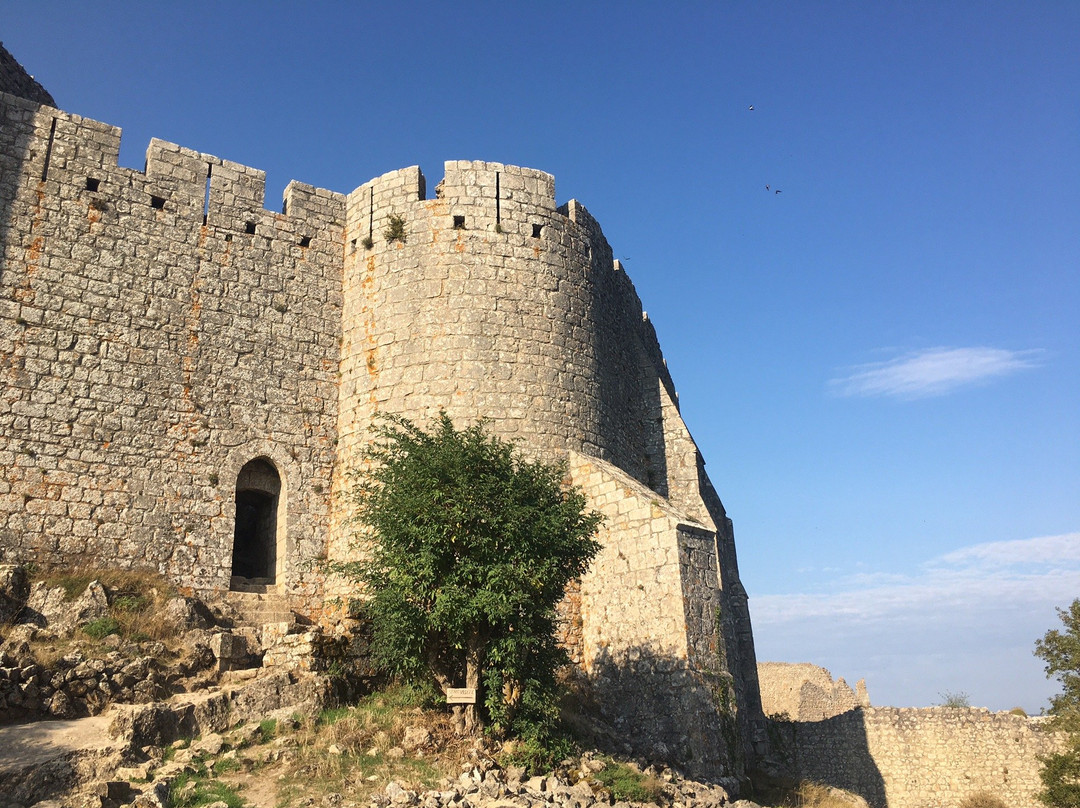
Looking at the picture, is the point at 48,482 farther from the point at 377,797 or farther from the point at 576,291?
the point at 576,291

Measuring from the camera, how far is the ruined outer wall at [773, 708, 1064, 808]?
61.8 ft

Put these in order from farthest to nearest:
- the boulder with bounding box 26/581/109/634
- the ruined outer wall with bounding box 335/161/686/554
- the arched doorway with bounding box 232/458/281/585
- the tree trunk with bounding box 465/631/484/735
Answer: the ruined outer wall with bounding box 335/161/686/554 → the arched doorway with bounding box 232/458/281/585 → the boulder with bounding box 26/581/109/634 → the tree trunk with bounding box 465/631/484/735

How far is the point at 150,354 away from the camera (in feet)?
44.2

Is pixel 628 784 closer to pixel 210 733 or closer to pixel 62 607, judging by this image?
pixel 210 733

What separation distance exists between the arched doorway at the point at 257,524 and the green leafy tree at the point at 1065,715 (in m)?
15.4

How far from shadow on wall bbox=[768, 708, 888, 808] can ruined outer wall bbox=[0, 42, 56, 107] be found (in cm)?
1849

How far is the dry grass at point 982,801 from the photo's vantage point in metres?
18.7

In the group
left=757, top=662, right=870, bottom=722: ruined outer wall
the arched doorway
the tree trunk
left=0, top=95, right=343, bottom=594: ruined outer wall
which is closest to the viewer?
the tree trunk

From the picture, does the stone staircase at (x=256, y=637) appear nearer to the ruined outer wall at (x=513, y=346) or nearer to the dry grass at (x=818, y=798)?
the ruined outer wall at (x=513, y=346)

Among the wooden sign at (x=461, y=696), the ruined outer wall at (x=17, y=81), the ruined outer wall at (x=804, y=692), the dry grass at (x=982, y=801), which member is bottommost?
the dry grass at (x=982, y=801)

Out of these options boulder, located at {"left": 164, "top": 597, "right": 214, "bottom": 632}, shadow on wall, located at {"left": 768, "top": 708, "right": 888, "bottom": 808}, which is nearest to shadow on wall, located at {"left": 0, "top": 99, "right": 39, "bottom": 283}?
boulder, located at {"left": 164, "top": 597, "right": 214, "bottom": 632}

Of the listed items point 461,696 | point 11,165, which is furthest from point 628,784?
point 11,165

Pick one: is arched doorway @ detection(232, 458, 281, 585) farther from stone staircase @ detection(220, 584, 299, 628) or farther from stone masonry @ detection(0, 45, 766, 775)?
stone staircase @ detection(220, 584, 299, 628)

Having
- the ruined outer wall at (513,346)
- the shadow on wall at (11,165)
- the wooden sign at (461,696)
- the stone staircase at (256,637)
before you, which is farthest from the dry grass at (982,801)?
the shadow on wall at (11,165)
